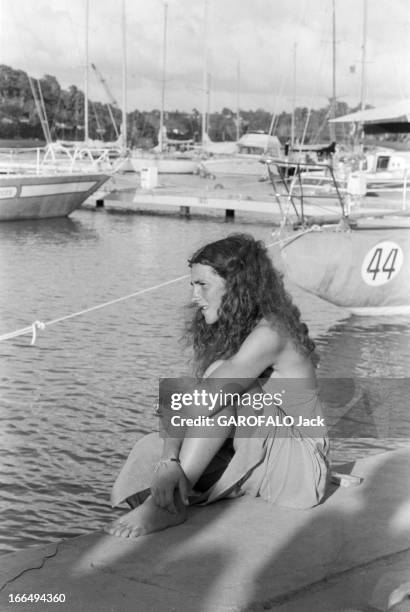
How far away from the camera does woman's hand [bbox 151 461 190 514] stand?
3.93 m

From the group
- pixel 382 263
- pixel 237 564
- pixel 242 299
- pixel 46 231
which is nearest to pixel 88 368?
pixel 382 263

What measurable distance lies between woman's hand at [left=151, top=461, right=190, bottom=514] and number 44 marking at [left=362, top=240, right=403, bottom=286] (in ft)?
Result: 31.2

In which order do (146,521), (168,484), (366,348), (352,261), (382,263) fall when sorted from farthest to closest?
(382,263)
(352,261)
(366,348)
(168,484)
(146,521)

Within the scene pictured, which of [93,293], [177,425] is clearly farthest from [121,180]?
[177,425]

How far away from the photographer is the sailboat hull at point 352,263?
13109 mm

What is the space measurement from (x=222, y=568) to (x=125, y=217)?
3134 cm

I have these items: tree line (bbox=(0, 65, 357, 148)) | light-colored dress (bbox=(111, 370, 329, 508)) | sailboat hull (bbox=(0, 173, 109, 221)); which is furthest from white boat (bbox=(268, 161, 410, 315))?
tree line (bbox=(0, 65, 357, 148))

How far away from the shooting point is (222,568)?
3553mm

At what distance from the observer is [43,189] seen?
32.7 m

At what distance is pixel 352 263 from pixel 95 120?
82442mm

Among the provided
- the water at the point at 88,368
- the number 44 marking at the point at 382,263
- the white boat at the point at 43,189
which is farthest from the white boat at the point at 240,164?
the number 44 marking at the point at 382,263

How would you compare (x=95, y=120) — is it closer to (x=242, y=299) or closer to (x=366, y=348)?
(x=366, y=348)

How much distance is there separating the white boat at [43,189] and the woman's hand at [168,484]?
28519mm

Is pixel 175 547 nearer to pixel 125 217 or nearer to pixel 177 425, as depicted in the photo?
pixel 177 425
